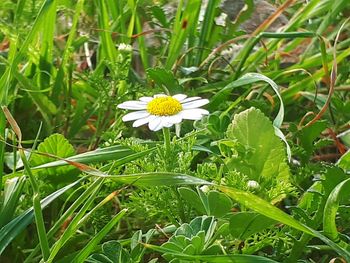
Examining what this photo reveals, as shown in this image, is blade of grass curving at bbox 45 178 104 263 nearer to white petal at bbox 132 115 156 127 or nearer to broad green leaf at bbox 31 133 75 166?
white petal at bbox 132 115 156 127

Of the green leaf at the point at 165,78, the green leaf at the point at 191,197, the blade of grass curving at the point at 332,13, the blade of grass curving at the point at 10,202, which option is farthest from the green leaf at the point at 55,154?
the blade of grass curving at the point at 332,13

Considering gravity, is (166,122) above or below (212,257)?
above

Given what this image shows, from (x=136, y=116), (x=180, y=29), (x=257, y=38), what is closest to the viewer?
(x=136, y=116)

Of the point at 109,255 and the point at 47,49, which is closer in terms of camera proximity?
the point at 109,255

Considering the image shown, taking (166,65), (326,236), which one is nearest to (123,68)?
(166,65)

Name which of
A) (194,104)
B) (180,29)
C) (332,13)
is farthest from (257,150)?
(332,13)

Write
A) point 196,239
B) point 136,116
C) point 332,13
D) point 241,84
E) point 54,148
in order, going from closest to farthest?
point 196,239 → point 136,116 → point 54,148 → point 241,84 → point 332,13

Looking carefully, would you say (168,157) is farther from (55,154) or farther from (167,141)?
(55,154)

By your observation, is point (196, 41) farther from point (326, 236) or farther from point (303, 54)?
point (326, 236)
